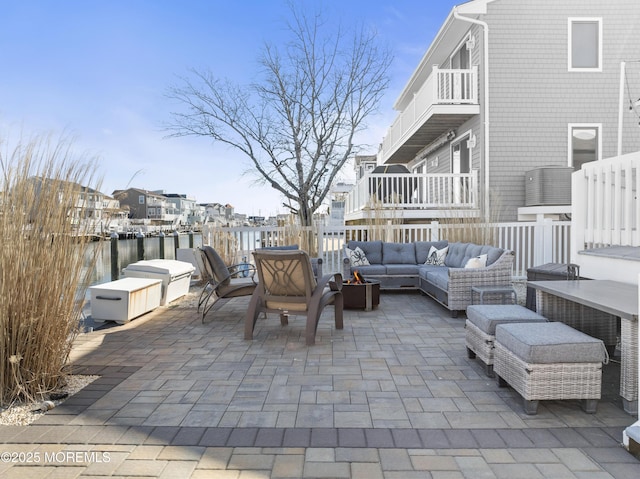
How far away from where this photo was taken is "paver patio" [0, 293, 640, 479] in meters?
2.05

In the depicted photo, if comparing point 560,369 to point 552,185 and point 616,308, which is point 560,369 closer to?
point 616,308

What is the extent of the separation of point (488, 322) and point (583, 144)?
9.44 meters

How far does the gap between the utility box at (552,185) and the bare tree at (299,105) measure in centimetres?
580

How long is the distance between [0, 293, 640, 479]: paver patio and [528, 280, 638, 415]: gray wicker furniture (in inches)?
9.0

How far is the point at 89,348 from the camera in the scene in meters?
4.07

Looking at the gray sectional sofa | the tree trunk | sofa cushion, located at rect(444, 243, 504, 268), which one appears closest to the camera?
the gray sectional sofa

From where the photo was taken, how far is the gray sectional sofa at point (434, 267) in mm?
5375

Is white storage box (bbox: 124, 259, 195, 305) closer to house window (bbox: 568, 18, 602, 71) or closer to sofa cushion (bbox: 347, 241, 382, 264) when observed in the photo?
sofa cushion (bbox: 347, 241, 382, 264)

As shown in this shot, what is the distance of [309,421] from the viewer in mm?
2514

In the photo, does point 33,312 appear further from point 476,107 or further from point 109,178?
point 476,107

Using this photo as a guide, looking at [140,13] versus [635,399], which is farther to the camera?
[140,13]

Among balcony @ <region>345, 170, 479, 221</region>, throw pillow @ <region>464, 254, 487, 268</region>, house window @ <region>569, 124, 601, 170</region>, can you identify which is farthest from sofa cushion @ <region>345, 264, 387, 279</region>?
house window @ <region>569, 124, 601, 170</region>

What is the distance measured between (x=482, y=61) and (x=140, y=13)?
7.47 meters

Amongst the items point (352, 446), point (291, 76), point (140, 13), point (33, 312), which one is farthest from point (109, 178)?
point (291, 76)
